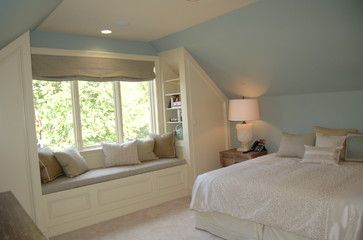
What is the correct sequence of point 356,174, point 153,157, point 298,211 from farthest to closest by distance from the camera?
point 153,157
point 356,174
point 298,211

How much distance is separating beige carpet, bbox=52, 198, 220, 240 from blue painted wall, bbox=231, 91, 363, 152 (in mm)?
1747

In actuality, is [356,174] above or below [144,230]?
above

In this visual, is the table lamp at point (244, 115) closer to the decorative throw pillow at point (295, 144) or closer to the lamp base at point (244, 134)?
the lamp base at point (244, 134)

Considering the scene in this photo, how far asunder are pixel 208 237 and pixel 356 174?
1.52 m

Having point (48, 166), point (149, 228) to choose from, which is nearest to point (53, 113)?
point (48, 166)

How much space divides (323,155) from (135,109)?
2663mm

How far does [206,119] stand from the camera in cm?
459

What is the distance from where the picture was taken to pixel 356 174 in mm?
2754

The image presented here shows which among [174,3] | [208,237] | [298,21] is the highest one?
[174,3]

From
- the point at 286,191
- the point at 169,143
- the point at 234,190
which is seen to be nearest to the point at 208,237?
the point at 234,190

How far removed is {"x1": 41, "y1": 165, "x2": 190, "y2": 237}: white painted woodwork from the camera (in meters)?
3.23

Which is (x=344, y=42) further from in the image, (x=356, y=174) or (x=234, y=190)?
(x=234, y=190)

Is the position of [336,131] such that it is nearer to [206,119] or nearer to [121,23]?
[206,119]

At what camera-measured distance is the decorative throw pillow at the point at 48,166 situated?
3281 mm
